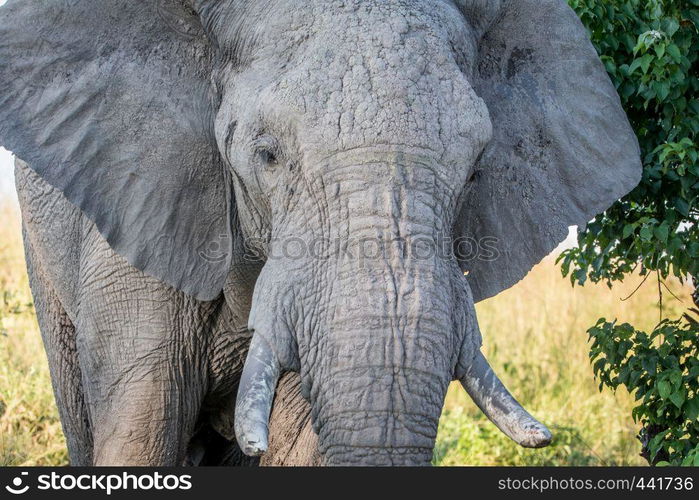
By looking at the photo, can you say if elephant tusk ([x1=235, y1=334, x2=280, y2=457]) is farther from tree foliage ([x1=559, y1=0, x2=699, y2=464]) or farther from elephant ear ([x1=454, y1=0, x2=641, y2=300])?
tree foliage ([x1=559, y1=0, x2=699, y2=464])

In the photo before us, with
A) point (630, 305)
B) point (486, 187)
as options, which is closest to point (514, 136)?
point (486, 187)

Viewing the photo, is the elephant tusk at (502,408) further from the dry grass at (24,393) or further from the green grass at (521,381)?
the dry grass at (24,393)

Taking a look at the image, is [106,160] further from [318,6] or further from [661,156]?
[661,156]

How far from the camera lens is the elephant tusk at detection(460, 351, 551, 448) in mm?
3455

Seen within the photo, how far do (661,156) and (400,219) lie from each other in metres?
1.54

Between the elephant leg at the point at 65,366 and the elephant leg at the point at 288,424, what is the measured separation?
0.98 metres

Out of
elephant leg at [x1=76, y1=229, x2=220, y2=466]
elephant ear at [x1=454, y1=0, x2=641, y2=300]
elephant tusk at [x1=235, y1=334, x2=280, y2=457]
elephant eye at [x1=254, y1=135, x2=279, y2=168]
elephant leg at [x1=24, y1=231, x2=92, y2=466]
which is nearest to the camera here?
elephant tusk at [x1=235, y1=334, x2=280, y2=457]

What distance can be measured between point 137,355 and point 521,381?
13.7 ft

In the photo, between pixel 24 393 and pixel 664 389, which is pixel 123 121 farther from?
pixel 24 393

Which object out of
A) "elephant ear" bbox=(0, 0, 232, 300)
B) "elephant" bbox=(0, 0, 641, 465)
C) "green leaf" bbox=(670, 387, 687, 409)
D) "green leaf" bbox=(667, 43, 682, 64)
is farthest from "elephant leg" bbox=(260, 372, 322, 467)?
"green leaf" bbox=(667, 43, 682, 64)

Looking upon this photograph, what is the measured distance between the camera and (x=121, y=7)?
13.8 feet

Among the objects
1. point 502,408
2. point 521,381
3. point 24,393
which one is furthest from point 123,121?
point 521,381

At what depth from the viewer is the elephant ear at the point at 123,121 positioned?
4.18 meters

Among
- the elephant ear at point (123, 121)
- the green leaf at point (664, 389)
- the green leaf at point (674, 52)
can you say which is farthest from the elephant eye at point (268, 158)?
the green leaf at point (664, 389)
